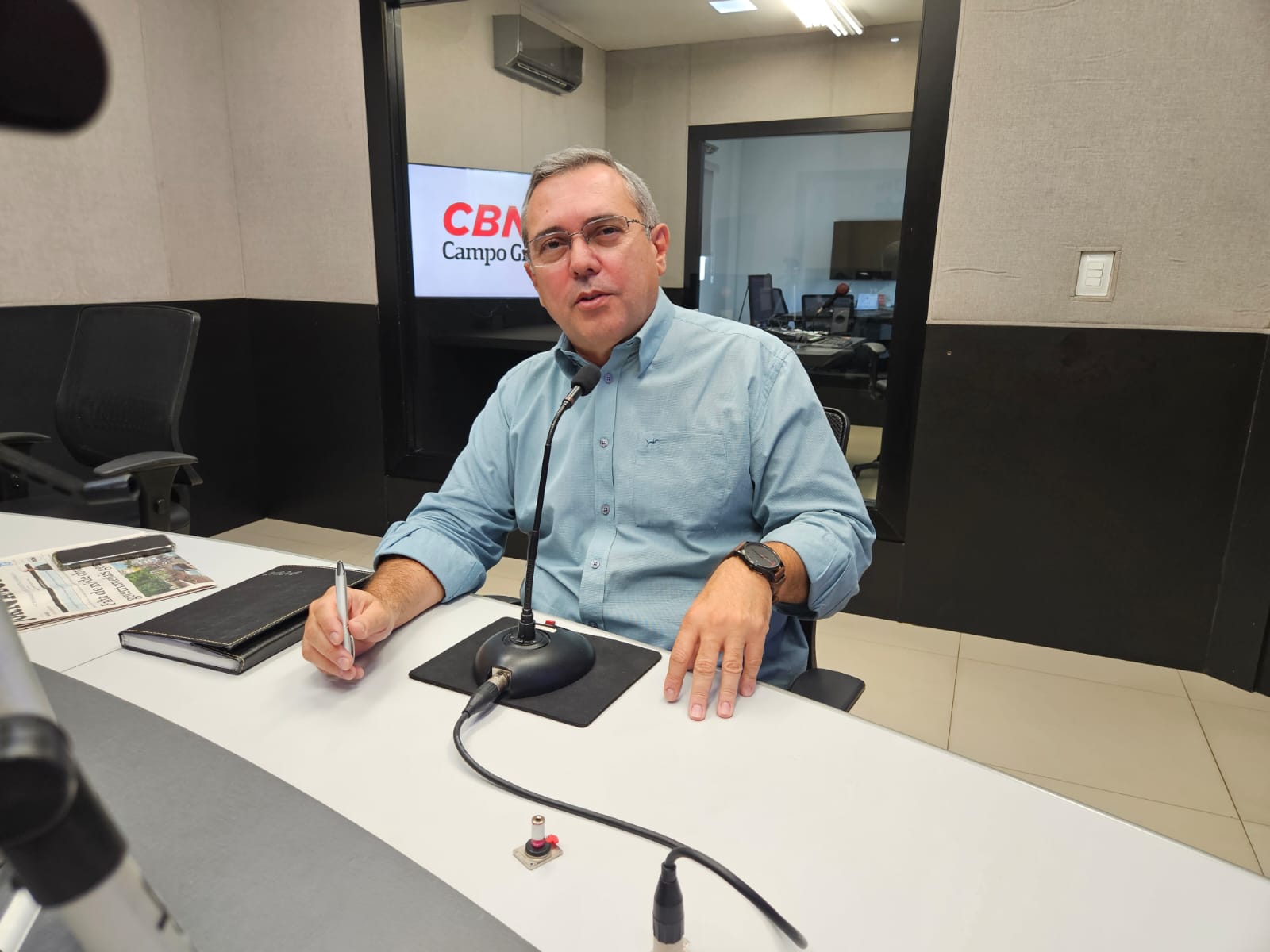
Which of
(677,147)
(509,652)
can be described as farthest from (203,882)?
(677,147)

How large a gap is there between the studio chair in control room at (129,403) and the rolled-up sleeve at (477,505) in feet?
3.52

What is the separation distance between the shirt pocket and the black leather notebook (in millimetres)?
451

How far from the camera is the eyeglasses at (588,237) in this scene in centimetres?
135

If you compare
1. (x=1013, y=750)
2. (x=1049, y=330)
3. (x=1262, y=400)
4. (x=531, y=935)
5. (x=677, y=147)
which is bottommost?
(x=1013, y=750)

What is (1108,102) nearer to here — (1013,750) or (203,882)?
(1013,750)

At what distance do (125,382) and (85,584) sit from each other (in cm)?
128

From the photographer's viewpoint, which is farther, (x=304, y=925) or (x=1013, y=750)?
(x=1013, y=750)

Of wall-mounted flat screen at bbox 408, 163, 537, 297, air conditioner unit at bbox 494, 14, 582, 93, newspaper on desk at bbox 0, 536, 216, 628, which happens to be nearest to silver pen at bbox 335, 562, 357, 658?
newspaper on desk at bbox 0, 536, 216, 628

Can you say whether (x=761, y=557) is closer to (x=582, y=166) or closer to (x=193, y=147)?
(x=582, y=166)

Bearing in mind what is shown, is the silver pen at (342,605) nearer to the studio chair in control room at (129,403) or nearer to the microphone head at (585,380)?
the microphone head at (585,380)

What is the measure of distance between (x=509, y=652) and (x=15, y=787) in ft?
2.60

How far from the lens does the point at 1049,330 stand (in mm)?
2438

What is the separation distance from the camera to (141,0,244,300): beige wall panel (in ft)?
10.3

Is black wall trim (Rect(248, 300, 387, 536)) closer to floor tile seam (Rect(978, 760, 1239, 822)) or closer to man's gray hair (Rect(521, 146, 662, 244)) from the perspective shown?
man's gray hair (Rect(521, 146, 662, 244))
